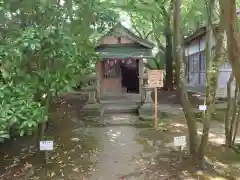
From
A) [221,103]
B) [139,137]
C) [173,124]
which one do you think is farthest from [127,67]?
[139,137]

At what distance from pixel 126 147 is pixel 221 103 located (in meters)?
7.76

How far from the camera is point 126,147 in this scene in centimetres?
902

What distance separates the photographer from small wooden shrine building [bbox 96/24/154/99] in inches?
576

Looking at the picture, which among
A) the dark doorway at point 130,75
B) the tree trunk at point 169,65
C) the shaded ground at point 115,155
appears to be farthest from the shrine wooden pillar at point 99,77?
the tree trunk at point 169,65

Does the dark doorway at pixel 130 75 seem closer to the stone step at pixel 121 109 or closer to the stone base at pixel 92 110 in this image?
the stone step at pixel 121 109

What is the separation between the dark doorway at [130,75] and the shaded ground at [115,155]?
6356mm

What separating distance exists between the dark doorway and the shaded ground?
636cm

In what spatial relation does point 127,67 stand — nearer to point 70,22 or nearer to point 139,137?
point 139,137

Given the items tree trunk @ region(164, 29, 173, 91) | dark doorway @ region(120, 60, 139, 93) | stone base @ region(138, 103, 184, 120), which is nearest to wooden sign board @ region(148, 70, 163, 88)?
stone base @ region(138, 103, 184, 120)

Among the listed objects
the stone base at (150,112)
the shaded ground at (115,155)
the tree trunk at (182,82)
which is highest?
the tree trunk at (182,82)

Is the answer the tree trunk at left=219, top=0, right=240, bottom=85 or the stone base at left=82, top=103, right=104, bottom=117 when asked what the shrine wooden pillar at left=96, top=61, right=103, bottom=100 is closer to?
the stone base at left=82, top=103, right=104, bottom=117

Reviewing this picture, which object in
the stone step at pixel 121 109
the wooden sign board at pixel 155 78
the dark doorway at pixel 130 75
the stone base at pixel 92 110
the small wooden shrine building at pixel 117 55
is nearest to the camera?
the wooden sign board at pixel 155 78

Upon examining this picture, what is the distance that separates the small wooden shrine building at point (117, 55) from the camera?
48.0 ft

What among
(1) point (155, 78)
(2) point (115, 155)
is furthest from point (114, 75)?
(2) point (115, 155)
